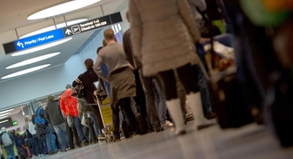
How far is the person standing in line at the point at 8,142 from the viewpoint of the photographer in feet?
107

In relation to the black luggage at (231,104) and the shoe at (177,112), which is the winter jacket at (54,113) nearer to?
the shoe at (177,112)

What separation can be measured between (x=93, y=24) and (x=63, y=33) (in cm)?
115

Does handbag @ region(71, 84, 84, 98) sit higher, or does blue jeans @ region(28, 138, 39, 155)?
handbag @ region(71, 84, 84, 98)

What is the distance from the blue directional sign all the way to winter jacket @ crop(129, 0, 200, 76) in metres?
16.0

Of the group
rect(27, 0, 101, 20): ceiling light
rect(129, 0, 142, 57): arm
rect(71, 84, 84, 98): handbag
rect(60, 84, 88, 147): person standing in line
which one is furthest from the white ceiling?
rect(129, 0, 142, 57): arm

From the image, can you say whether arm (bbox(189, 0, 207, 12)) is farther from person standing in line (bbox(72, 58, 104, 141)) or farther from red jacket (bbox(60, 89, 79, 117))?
red jacket (bbox(60, 89, 79, 117))

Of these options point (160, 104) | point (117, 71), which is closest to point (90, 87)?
point (117, 71)

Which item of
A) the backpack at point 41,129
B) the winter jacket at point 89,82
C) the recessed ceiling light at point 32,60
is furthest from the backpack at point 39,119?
the winter jacket at point 89,82

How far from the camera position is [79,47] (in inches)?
1331

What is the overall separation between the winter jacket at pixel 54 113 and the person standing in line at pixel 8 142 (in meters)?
11.9

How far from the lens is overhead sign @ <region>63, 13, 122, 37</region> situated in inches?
871

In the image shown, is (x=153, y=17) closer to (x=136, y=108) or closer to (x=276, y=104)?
(x=276, y=104)

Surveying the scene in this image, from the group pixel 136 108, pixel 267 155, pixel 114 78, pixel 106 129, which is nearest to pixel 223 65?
pixel 267 155

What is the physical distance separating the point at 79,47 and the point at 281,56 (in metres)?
31.4
